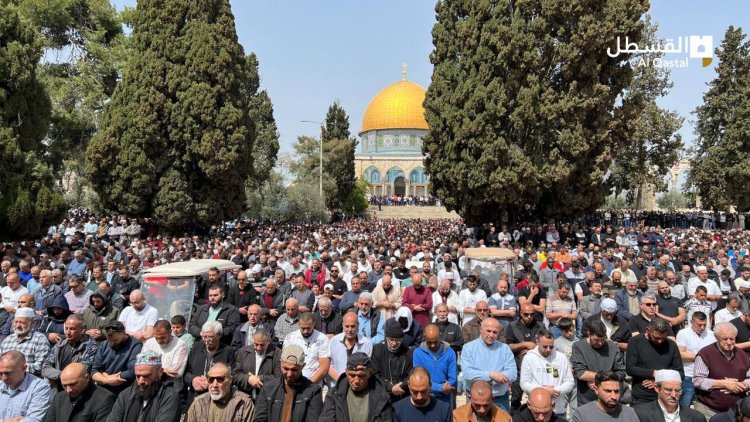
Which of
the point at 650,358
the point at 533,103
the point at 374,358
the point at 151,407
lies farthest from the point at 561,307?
the point at 533,103

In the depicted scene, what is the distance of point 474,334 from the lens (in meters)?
6.34

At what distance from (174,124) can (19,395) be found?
19.0m

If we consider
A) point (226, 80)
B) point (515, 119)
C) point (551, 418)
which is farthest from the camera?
point (226, 80)

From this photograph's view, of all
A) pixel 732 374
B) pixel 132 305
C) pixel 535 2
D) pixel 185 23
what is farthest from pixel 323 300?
pixel 185 23

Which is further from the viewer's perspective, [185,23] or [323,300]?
[185,23]

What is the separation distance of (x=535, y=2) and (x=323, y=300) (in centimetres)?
1720

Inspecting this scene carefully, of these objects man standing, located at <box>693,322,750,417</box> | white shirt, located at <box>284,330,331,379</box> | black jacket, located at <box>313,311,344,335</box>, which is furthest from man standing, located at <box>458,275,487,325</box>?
man standing, located at <box>693,322,750,417</box>

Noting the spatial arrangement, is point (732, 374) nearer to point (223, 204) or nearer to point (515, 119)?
point (515, 119)

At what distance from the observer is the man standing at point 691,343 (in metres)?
5.46

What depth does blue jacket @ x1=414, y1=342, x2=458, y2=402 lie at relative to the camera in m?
4.94

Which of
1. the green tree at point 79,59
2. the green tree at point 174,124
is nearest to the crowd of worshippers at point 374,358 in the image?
the green tree at point 174,124

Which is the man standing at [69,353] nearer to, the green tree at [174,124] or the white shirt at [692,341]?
the white shirt at [692,341]

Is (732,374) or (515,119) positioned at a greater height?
(515,119)

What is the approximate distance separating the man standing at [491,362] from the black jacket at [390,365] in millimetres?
591
